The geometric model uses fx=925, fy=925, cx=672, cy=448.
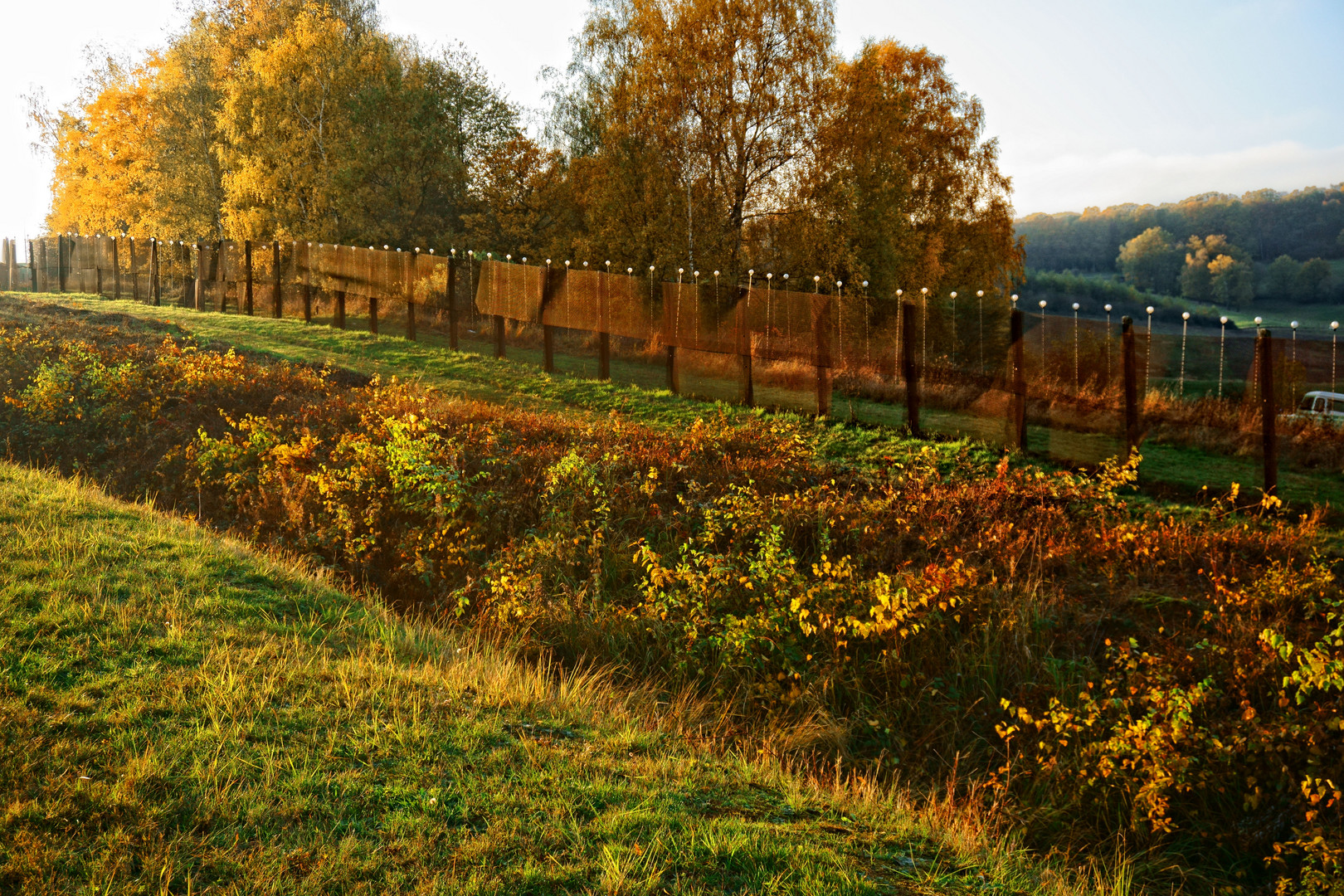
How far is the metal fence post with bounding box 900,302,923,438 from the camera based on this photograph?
45.0 ft

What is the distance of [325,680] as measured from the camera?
18.6 ft

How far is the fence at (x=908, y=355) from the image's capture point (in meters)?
12.0

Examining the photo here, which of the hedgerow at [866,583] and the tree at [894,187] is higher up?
the tree at [894,187]

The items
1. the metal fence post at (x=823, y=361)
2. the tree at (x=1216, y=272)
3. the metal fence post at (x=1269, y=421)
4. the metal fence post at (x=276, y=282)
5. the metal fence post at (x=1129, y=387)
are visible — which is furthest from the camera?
the tree at (x=1216, y=272)

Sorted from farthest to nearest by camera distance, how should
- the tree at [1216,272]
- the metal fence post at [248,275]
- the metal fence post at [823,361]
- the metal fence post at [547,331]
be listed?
the tree at [1216,272] → the metal fence post at [248,275] → the metal fence post at [547,331] → the metal fence post at [823,361]

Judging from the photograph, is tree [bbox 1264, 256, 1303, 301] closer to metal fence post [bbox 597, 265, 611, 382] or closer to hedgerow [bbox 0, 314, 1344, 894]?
metal fence post [bbox 597, 265, 611, 382]

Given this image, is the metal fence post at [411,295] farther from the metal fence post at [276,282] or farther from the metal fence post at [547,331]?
the metal fence post at [276,282]

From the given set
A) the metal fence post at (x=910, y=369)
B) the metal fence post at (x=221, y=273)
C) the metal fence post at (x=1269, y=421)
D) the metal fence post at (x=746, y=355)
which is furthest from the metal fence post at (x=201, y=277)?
the metal fence post at (x=1269, y=421)

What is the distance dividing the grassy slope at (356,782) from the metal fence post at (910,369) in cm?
827

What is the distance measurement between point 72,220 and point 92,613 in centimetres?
5122

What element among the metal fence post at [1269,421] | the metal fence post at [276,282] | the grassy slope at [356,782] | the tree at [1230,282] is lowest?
the grassy slope at [356,782]

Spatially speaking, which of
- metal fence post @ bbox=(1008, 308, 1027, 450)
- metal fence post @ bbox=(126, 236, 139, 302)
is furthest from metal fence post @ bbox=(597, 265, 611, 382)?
metal fence post @ bbox=(126, 236, 139, 302)

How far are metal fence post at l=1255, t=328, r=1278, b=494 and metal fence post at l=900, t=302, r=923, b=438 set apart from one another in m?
4.37

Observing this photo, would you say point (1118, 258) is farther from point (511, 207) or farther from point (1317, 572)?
point (1317, 572)
